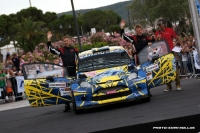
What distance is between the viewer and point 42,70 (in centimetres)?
1362

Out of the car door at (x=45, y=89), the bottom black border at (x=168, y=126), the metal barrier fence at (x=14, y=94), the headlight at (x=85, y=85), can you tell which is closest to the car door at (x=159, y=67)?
the headlight at (x=85, y=85)

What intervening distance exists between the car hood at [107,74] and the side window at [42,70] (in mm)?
1122

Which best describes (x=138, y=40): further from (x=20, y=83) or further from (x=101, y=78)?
(x=20, y=83)

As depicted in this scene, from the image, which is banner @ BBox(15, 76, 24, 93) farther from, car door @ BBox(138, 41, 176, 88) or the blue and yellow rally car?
car door @ BBox(138, 41, 176, 88)

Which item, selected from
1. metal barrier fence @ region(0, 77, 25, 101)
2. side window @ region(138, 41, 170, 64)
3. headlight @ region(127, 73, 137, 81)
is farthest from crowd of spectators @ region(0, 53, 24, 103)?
headlight @ region(127, 73, 137, 81)

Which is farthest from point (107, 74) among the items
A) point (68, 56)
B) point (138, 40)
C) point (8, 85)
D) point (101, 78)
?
point (8, 85)

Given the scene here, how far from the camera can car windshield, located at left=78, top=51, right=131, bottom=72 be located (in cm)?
1338

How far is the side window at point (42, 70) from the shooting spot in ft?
43.9

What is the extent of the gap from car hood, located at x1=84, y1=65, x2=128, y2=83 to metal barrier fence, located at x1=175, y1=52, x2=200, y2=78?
8.57 m

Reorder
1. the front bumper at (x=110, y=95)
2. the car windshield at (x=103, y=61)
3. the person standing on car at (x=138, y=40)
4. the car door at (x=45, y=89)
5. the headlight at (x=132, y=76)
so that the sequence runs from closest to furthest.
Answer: the front bumper at (x=110, y=95), the headlight at (x=132, y=76), the car door at (x=45, y=89), the car windshield at (x=103, y=61), the person standing on car at (x=138, y=40)

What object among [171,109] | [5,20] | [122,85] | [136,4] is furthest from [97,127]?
[5,20]

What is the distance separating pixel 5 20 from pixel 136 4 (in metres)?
31.5

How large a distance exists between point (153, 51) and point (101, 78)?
7.54 ft

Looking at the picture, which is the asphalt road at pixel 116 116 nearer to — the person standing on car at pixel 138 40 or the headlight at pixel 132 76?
the headlight at pixel 132 76
